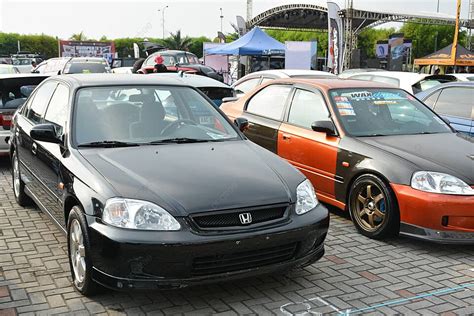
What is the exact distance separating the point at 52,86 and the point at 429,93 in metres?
5.58

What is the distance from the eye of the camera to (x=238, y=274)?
353 centimetres

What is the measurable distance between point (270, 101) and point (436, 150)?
7.82 ft

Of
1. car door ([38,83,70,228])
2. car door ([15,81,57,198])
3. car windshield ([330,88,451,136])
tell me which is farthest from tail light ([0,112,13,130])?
car windshield ([330,88,451,136])

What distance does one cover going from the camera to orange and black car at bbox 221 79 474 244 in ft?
15.5

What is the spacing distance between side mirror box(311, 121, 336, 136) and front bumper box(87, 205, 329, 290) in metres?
2.25

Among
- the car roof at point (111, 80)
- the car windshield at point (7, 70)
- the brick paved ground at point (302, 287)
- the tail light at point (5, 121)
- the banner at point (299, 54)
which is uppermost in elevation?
the banner at point (299, 54)

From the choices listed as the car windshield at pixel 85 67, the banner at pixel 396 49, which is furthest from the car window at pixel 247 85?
the banner at pixel 396 49

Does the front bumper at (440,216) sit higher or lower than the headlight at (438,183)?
lower

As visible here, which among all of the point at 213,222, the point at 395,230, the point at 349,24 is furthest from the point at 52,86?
the point at 349,24

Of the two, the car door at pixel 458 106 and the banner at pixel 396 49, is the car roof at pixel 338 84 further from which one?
the banner at pixel 396 49

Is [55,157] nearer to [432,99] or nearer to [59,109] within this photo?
[59,109]

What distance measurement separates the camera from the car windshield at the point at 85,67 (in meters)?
15.9

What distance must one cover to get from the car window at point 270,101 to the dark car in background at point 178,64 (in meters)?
9.76

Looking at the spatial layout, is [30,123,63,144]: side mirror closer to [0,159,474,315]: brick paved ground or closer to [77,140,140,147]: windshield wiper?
[77,140,140,147]: windshield wiper
